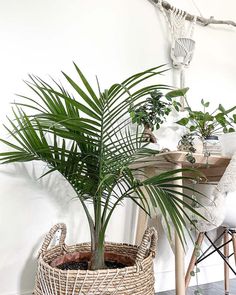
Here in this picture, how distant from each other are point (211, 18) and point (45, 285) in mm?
2080

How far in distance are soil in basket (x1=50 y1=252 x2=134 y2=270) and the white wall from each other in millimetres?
357

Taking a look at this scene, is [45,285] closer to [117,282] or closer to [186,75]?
[117,282]

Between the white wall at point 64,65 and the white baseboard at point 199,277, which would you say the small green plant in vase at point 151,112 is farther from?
the white baseboard at point 199,277

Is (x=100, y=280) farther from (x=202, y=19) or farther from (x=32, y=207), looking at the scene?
(x=202, y=19)

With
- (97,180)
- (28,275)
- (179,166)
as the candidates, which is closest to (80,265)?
(97,180)

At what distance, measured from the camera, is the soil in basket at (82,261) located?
1165 millimetres

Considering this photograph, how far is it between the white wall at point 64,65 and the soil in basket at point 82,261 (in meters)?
0.36

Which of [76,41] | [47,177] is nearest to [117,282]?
[47,177]

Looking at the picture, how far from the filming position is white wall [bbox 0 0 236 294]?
149 cm

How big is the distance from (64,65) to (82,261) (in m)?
1.04

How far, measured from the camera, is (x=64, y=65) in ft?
5.57

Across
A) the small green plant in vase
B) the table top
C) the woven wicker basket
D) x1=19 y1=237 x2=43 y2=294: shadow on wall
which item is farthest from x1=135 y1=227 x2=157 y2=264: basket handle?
x1=19 y1=237 x2=43 y2=294: shadow on wall

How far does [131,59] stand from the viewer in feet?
6.31

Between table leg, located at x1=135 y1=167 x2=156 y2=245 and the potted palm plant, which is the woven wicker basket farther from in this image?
table leg, located at x1=135 y1=167 x2=156 y2=245
